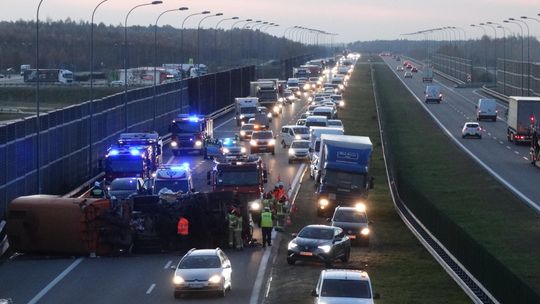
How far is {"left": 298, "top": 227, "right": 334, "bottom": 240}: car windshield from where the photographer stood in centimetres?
3738

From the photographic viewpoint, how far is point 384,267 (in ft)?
123

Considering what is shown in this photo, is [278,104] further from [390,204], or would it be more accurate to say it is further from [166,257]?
[166,257]

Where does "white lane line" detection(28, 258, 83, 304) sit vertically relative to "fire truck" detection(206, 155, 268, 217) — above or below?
below

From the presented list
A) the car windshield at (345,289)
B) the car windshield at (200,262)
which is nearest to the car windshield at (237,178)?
the car windshield at (200,262)

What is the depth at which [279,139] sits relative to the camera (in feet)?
295

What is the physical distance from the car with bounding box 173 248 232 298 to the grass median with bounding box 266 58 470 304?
1340 mm

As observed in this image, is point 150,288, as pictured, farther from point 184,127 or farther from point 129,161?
point 184,127

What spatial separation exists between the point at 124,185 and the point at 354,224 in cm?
1207

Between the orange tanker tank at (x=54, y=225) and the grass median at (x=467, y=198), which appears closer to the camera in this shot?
the orange tanker tank at (x=54, y=225)

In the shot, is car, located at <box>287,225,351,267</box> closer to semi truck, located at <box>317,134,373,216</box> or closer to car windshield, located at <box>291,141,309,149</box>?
semi truck, located at <box>317,134,373,216</box>

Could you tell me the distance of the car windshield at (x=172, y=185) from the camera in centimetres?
4916

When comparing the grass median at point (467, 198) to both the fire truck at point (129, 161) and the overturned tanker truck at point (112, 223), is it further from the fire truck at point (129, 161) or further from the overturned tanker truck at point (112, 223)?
the fire truck at point (129, 161)

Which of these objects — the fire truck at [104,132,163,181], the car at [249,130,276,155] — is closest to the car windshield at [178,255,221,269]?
the fire truck at [104,132,163,181]

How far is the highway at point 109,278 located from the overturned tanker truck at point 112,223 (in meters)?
0.44
